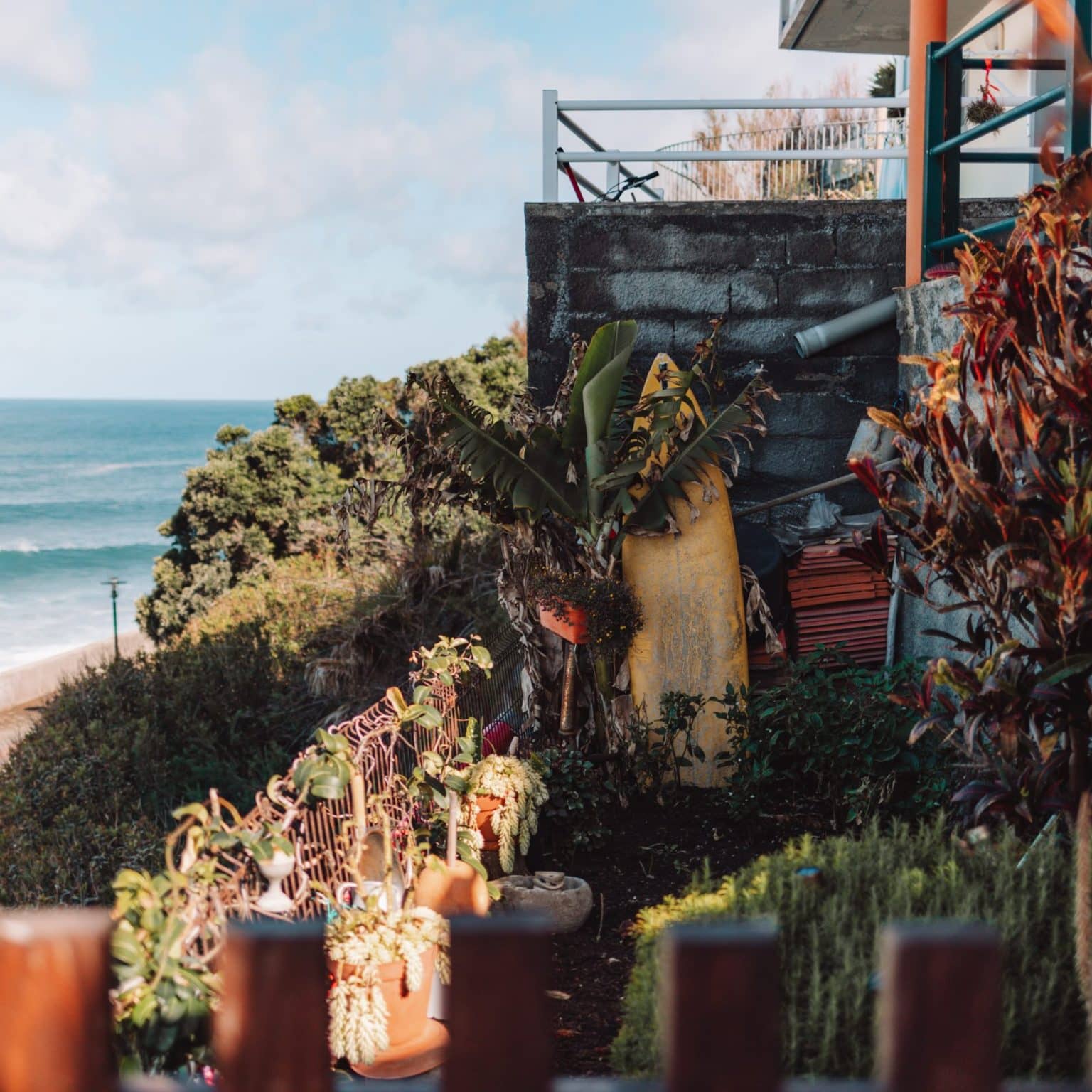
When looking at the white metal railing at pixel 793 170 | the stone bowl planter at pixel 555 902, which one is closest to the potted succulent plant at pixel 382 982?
the stone bowl planter at pixel 555 902

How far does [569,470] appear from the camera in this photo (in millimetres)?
6254

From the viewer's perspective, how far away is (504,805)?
500cm

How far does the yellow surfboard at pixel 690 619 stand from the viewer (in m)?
6.30

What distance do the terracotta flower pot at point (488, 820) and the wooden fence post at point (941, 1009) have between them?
3880 mm

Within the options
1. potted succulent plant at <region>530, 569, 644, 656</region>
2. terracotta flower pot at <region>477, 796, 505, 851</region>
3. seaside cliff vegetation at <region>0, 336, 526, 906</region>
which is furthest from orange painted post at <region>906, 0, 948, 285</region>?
terracotta flower pot at <region>477, 796, 505, 851</region>

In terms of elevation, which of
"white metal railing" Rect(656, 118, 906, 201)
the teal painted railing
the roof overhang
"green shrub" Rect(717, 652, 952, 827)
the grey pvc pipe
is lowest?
"green shrub" Rect(717, 652, 952, 827)

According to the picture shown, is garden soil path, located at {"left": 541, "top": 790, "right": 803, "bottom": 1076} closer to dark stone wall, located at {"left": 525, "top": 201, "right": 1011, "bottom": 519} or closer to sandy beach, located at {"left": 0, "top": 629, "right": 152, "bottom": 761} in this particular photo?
dark stone wall, located at {"left": 525, "top": 201, "right": 1011, "bottom": 519}

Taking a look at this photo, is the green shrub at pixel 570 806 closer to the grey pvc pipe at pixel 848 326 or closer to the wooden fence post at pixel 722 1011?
the grey pvc pipe at pixel 848 326

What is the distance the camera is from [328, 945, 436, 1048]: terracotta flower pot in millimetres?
3480

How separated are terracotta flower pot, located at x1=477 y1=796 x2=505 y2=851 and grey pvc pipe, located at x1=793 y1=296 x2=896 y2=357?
12.8 feet

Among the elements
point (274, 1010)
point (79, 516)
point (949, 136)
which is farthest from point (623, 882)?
point (79, 516)

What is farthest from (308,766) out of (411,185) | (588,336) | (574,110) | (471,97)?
(411,185)

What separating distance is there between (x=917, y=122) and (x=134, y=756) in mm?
7986

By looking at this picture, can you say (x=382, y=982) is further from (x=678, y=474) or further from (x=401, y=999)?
(x=678, y=474)
